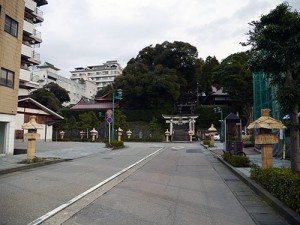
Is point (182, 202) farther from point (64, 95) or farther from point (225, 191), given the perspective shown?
point (64, 95)

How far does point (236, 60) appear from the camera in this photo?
155ft

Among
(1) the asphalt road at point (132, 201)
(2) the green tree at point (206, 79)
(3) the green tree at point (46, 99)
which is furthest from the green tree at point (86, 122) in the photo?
(1) the asphalt road at point (132, 201)

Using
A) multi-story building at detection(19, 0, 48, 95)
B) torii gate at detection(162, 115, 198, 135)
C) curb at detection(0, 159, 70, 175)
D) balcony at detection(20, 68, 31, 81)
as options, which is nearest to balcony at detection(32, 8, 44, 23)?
multi-story building at detection(19, 0, 48, 95)

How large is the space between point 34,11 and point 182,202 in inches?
1918

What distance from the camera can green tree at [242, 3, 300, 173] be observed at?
7816 mm

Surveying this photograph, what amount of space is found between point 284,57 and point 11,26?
1612cm

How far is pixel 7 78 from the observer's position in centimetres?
1733

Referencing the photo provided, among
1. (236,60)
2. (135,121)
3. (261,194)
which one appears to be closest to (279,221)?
(261,194)

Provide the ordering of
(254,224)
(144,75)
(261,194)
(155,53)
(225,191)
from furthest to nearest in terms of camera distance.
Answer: (155,53)
(144,75)
(225,191)
(261,194)
(254,224)

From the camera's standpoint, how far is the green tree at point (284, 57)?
7.82 metres

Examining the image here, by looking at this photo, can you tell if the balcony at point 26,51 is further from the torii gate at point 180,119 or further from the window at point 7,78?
the window at point 7,78

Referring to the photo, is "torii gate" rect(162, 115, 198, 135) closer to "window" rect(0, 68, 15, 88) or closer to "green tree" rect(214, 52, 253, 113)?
"green tree" rect(214, 52, 253, 113)

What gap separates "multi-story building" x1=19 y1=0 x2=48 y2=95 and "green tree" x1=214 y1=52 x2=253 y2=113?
1138 inches

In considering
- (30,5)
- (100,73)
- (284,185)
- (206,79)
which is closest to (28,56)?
(30,5)
